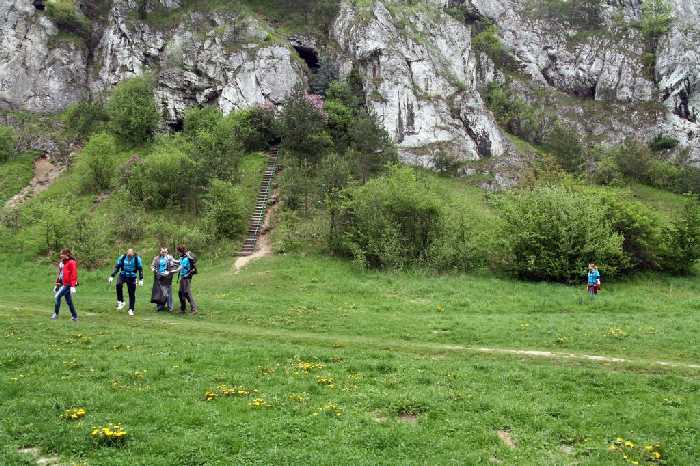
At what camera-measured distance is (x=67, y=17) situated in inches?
2421

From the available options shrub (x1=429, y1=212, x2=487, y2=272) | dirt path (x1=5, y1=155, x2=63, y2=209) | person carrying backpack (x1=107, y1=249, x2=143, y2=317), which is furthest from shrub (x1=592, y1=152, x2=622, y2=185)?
dirt path (x1=5, y1=155, x2=63, y2=209)

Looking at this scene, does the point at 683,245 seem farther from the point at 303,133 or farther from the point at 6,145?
the point at 6,145

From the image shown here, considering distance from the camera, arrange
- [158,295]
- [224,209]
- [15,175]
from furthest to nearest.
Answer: [15,175]
[224,209]
[158,295]

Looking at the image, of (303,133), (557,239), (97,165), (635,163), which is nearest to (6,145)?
(97,165)

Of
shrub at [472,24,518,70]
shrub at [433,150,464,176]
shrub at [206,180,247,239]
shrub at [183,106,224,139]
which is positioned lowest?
shrub at [206,180,247,239]

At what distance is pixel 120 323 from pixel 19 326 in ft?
9.54

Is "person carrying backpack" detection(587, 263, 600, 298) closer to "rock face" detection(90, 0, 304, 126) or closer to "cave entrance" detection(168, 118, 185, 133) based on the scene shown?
"rock face" detection(90, 0, 304, 126)

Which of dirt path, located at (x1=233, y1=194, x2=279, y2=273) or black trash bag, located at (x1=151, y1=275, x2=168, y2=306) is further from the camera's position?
dirt path, located at (x1=233, y1=194, x2=279, y2=273)

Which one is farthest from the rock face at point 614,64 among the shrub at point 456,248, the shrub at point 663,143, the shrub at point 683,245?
the shrub at point 456,248

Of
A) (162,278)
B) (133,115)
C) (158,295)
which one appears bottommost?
(158,295)

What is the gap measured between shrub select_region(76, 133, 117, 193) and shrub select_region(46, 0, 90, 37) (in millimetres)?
27978

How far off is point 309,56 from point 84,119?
2657 cm

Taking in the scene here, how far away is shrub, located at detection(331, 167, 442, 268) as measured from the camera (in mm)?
31578

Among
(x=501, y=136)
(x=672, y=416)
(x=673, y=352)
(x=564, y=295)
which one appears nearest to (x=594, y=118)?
(x=501, y=136)
